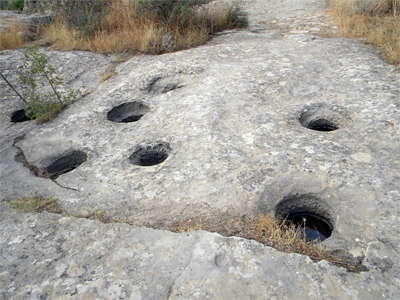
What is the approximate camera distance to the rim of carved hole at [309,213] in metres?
2.79

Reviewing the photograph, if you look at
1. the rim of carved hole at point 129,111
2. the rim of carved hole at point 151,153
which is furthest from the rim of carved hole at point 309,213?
the rim of carved hole at point 129,111

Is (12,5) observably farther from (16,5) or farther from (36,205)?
(36,205)

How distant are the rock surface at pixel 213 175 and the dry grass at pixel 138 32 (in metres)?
0.89

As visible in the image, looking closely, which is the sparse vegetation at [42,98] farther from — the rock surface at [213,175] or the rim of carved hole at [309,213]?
the rim of carved hole at [309,213]

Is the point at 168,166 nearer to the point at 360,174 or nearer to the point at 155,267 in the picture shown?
the point at 155,267

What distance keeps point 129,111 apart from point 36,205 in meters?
1.95

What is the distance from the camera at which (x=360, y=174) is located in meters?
2.92

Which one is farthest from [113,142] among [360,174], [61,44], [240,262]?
[61,44]

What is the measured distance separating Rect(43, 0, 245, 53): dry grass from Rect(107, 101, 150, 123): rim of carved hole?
188 centimetres

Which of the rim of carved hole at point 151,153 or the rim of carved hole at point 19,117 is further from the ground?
the rim of carved hole at point 151,153

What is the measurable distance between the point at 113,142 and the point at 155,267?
1.85 meters

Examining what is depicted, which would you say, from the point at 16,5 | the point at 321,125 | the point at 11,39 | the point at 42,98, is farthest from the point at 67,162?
the point at 16,5

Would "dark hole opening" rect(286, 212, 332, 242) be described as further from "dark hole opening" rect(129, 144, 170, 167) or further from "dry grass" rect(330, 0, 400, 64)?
"dry grass" rect(330, 0, 400, 64)

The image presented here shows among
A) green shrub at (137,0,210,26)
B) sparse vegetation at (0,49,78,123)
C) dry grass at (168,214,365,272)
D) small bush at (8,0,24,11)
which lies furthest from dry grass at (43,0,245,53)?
small bush at (8,0,24,11)
